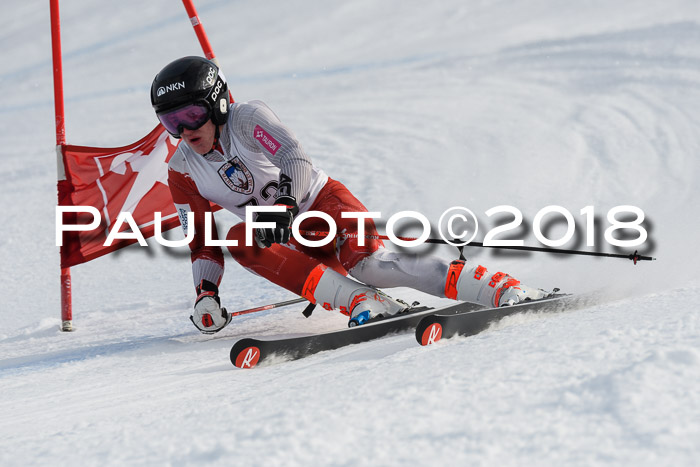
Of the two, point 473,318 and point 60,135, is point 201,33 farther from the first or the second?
point 473,318

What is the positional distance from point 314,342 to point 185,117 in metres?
1.19

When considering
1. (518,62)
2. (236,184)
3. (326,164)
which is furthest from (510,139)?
(236,184)

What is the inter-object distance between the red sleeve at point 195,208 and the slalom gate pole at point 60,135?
3.71ft

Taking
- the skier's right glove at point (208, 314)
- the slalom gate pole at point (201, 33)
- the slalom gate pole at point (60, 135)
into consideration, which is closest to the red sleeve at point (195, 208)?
the skier's right glove at point (208, 314)

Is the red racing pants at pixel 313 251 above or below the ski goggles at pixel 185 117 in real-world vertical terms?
below

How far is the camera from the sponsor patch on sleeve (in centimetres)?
326

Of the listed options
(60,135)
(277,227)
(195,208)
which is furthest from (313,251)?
(60,135)

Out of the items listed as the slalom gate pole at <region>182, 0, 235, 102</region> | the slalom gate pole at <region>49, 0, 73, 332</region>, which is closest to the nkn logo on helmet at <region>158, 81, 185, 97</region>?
the slalom gate pole at <region>49, 0, 73, 332</region>

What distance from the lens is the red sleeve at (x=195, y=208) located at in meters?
3.61

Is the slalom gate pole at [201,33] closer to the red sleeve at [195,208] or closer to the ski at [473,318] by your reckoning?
the red sleeve at [195,208]

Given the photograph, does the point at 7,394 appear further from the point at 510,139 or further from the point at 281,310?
the point at 510,139

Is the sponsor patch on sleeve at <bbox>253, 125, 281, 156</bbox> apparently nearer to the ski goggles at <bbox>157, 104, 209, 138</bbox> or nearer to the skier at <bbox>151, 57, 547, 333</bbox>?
the skier at <bbox>151, 57, 547, 333</bbox>

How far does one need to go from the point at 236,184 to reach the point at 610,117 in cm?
696

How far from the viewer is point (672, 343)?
1666mm
